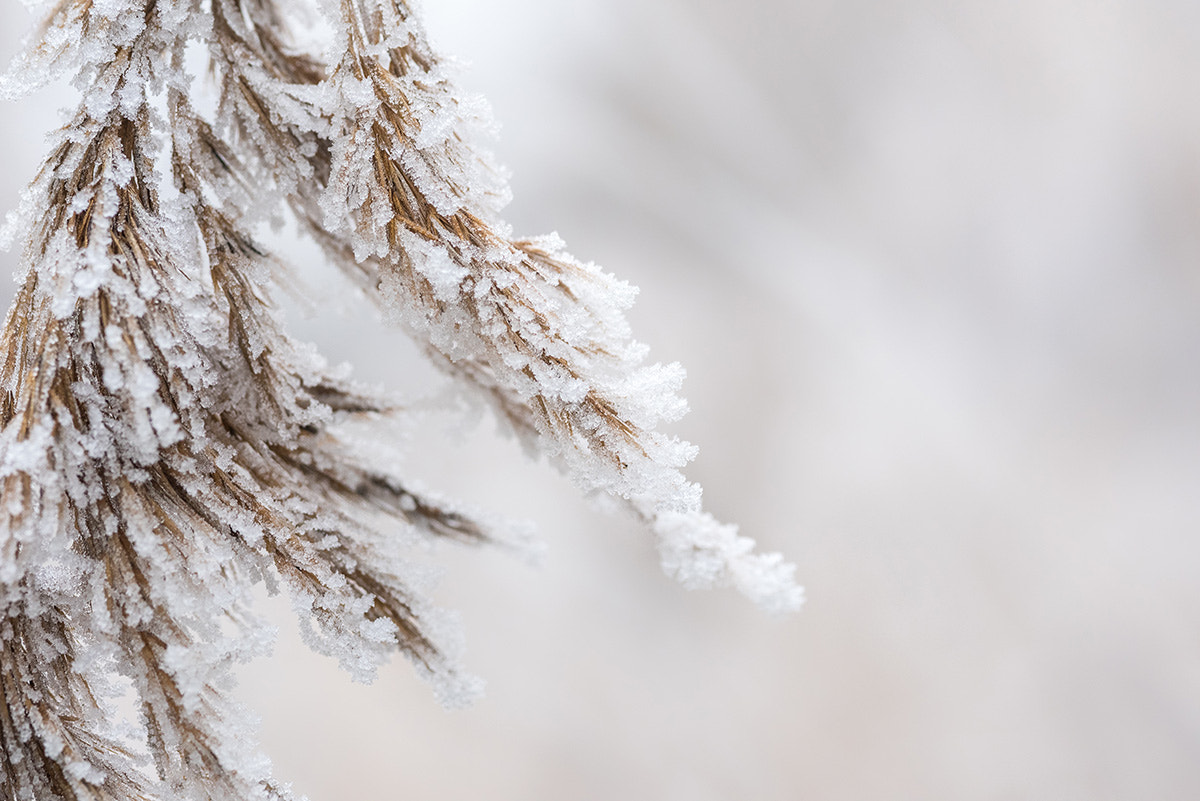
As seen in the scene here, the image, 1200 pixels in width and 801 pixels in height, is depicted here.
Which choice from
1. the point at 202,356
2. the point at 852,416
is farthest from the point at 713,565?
the point at 852,416

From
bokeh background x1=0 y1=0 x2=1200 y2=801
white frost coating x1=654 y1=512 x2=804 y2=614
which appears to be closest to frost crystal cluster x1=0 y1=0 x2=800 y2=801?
white frost coating x1=654 y1=512 x2=804 y2=614

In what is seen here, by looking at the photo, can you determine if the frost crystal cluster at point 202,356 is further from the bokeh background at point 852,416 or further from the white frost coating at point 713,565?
the bokeh background at point 852,416

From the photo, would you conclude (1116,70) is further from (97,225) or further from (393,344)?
(97,225)

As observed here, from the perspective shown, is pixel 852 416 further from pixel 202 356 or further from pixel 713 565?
pixel 202 356

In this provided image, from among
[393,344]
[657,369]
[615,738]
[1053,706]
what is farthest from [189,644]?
[1053,706]

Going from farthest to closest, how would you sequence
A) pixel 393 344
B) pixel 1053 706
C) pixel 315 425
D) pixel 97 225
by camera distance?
pixel 393 344
pixel 1053 706
pixel 315 425
pixel 97 225

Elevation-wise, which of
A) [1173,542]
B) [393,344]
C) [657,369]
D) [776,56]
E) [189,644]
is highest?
[776,56]
